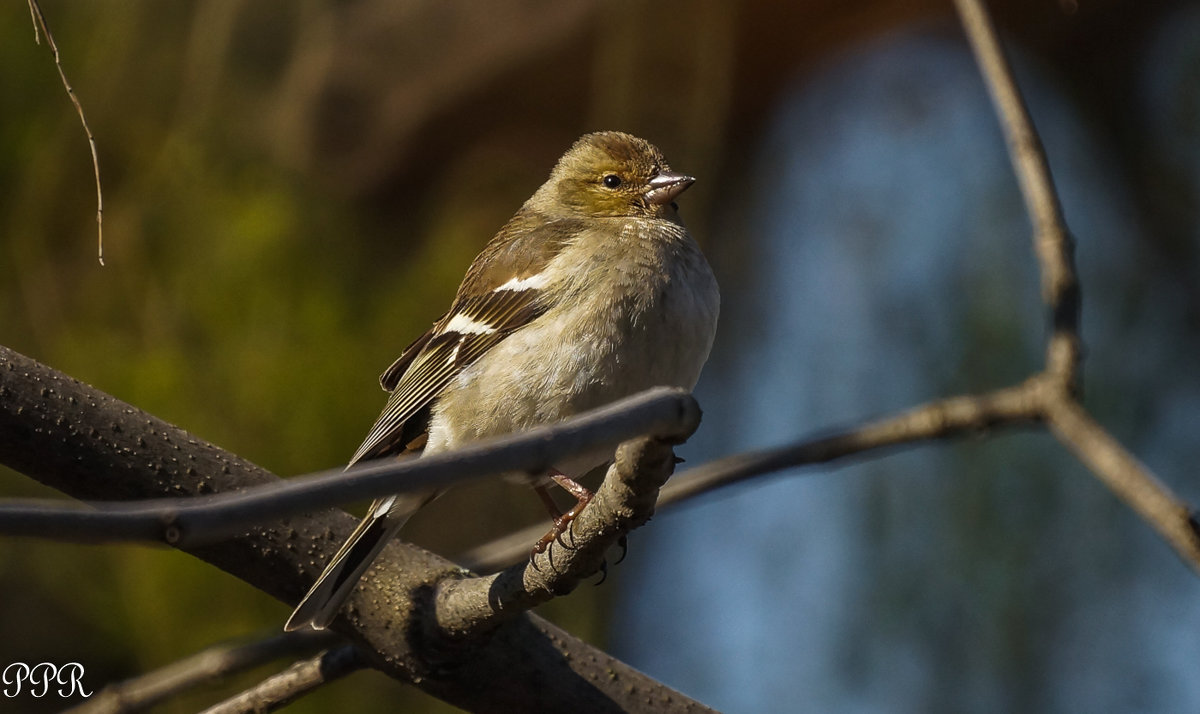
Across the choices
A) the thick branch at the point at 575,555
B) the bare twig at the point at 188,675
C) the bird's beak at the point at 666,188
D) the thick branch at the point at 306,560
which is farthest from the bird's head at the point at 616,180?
the bare twig at the point at 188,675

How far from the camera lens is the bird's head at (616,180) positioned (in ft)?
14.7

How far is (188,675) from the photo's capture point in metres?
3.02

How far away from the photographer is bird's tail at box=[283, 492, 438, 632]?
297 cm

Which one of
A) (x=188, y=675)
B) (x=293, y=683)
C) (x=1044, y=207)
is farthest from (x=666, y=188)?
(x=188, y=675)

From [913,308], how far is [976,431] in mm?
4149

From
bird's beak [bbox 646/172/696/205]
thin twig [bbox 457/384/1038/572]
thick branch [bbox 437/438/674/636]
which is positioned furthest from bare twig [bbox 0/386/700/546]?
bird's beak [bbox 646/172/696/205]

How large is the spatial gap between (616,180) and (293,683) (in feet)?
7.26

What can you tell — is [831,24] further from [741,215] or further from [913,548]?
[913,548]

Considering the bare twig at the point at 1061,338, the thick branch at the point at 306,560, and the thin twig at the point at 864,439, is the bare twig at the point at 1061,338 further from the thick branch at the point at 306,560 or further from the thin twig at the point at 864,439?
the thick branch at the point at 306,560

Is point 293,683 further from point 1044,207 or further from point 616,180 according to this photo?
point 616,180

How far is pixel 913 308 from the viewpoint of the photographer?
22.6 ft

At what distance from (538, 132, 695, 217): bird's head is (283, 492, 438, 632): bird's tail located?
158 cm

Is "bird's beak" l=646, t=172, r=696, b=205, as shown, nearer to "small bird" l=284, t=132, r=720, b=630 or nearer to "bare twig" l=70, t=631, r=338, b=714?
"small bird" l=284, t=132, r=720, b=630

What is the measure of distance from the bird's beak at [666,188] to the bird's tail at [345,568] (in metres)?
1.61
